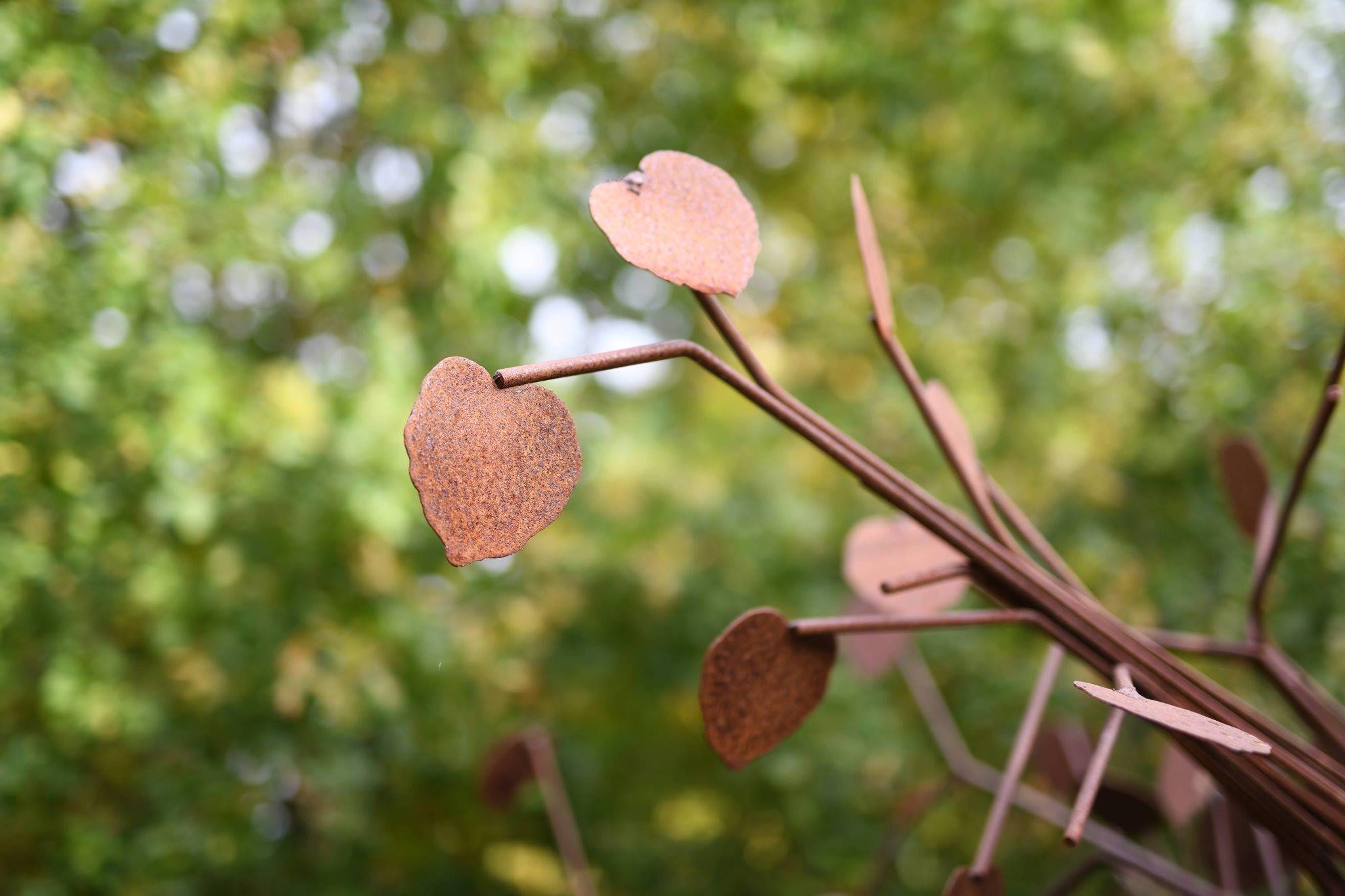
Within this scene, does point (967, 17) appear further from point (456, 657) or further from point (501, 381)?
point (501, 381)

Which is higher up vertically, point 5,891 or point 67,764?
point 67,764

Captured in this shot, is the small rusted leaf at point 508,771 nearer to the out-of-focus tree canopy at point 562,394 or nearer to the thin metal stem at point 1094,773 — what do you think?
the thin metal stem at point 1094,773

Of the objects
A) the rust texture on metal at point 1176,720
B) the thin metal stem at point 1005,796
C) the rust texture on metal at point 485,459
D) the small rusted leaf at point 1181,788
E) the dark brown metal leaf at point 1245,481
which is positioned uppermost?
the rust texture on metal at point 1176,720

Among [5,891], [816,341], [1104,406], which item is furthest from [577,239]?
[5,891]

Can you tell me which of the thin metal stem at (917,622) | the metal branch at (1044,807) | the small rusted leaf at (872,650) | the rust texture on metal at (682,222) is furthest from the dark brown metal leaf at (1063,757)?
the rust texture on metal at (682,222)

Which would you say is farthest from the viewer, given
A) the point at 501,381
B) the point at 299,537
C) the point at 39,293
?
the point at 299,537

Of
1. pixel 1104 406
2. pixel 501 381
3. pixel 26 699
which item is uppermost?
pixel 501 381

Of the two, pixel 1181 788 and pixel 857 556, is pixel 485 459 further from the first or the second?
pixel 1181 788

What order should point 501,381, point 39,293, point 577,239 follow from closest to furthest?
point 501,381
point 39,293
point 577,239
